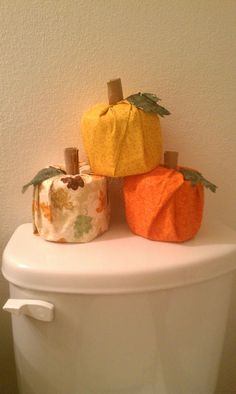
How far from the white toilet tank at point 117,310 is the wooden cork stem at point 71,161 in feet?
0.39

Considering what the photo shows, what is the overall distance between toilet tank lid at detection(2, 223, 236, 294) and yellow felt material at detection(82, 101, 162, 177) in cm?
12

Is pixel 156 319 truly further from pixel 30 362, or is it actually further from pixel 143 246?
→ pixel 30 362

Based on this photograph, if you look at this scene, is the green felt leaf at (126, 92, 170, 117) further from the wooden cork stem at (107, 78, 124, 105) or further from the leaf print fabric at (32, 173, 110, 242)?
the leaf print fabric at (32, 173, 110, 242)

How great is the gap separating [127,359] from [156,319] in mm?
79

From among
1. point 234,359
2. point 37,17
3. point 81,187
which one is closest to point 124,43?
point 37,17

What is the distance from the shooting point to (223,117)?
21.0 inches

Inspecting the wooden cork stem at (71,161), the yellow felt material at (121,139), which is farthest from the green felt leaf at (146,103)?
the wooden cork stem at (71,161)

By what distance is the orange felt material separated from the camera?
0.41m

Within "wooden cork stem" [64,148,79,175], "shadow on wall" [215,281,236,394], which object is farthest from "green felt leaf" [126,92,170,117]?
"shadow on wall" [215,281,236,394]

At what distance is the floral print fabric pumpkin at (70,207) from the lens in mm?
415

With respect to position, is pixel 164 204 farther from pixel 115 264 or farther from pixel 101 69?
pixel 101 69

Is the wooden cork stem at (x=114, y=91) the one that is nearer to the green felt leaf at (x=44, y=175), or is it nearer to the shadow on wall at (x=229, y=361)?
the green felt leaf at (x=44, y=175)

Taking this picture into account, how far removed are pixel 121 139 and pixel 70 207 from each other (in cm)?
13

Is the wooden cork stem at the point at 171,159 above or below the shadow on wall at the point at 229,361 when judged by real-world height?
above
